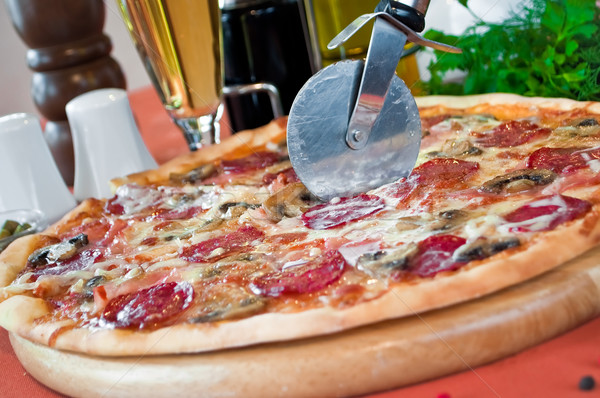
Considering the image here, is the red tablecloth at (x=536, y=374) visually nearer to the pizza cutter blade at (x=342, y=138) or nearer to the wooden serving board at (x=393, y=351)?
the wooden serving board at (x=393, y=351)

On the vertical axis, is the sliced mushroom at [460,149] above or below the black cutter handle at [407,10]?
below

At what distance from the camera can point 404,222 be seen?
1482 mm

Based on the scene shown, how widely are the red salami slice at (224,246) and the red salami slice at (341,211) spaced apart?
125mm

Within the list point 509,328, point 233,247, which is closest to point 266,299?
point 233,247

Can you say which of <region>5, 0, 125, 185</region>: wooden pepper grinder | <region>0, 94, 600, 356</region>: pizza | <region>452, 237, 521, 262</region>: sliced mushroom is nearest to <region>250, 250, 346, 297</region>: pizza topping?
<region>0, 94, 600, 356</region>: pizza

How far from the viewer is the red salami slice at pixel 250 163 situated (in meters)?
2.23

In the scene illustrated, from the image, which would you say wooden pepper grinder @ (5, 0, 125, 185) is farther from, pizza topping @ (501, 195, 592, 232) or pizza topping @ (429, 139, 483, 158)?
pizza topping @ (501, 195, 592, 232)

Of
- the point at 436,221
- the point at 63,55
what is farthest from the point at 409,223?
the point at 63,55

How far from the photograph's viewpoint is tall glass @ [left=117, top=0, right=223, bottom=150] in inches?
88.0

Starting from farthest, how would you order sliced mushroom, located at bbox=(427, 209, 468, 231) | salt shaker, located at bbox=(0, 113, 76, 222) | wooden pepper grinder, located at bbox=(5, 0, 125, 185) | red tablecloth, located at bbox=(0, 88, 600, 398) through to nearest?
wooden pepper grinder, located at bbox=(5, 0, 125, 185) < salt shaker, located at bbox=(0, 113, 76, 222) < sliced mushroom, located at bbox=(427, 209, 468, 231) < red tablecloth, located at bbox=(0, 88, 600, 398)

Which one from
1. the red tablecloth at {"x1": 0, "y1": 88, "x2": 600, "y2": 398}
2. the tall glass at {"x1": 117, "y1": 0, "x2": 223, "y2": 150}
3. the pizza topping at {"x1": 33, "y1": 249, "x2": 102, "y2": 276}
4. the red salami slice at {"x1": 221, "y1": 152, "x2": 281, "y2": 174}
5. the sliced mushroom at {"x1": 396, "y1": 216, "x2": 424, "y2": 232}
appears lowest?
the red tablecloth at {"x1": 0, "y1": 88, "x2": 600, "y2": 398}

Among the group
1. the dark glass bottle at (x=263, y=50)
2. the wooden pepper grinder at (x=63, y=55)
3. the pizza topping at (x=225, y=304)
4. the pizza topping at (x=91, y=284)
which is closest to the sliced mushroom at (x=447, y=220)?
the pizza topping at (x=225, y=304)

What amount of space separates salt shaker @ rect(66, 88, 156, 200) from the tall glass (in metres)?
0.16

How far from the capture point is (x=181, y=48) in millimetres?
2301
